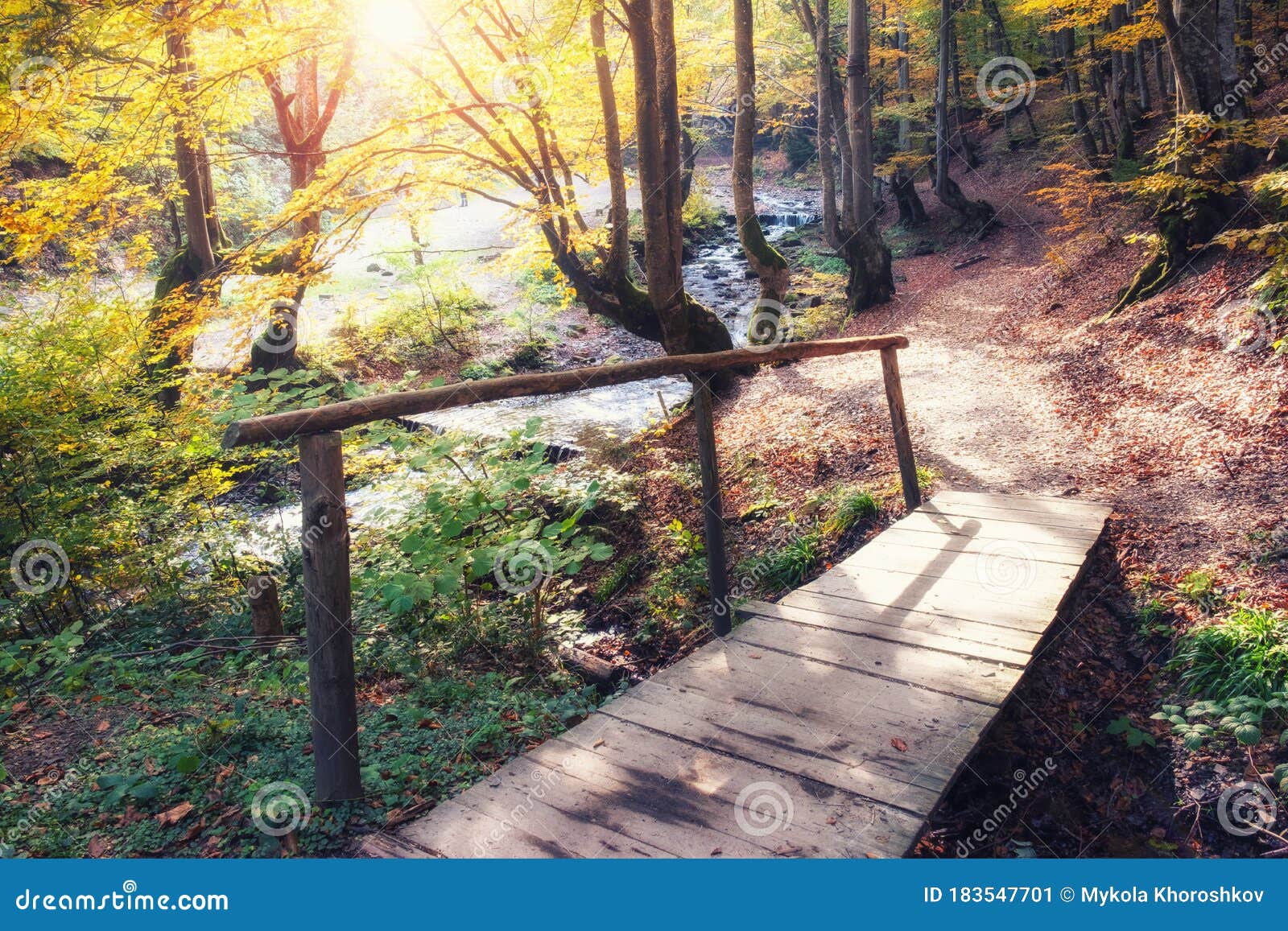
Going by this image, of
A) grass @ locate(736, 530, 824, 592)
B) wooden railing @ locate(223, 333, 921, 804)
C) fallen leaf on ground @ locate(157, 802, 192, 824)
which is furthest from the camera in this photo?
grass @ locate(736, 530, 824, 592)

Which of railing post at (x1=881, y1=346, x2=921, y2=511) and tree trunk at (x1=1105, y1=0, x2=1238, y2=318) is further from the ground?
tree trunk at (x1=1105, y1=0, x2=1238, y2=318)

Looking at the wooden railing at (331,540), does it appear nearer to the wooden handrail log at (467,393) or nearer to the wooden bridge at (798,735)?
the wooden handrail log at (467,393)

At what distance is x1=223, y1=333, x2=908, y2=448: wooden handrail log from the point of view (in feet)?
7.98

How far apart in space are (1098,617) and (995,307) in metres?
9.89

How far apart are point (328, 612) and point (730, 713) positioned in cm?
164

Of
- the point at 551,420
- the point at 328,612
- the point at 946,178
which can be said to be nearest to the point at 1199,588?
the point at 328,612

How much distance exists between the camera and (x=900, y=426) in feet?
18.8

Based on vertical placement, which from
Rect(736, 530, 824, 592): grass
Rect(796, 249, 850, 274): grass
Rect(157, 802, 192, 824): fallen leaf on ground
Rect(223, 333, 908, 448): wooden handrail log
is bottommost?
Rect(736, 530, 824, 592): grass

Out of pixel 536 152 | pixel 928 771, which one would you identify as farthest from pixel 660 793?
pixel 536 152

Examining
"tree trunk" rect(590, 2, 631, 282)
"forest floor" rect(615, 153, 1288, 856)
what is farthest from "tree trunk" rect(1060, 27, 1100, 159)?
"tree trunk" rect(590, 2, 631, 282)

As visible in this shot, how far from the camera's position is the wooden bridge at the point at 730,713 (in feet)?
8.19

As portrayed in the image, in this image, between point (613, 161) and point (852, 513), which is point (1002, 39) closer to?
point (613, 161)

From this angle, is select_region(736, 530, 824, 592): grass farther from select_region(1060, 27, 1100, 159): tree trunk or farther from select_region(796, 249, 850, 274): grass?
select_region(1060, 27, 1100, 159): tree trunk

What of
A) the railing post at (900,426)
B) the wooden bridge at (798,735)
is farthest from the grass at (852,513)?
the wooden bridge at (798,735)
